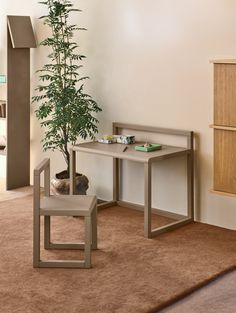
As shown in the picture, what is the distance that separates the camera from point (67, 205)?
3.42m

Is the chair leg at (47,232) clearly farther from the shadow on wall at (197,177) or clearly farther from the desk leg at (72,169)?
the shadow on wall at (197,177)

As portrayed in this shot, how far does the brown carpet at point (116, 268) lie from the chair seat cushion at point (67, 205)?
35 cm

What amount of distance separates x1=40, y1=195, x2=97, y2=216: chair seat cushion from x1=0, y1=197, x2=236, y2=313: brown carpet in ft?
1.14

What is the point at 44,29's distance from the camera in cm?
528

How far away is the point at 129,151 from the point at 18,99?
1.64 meters

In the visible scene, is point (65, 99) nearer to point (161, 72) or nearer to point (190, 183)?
point (161, 72)

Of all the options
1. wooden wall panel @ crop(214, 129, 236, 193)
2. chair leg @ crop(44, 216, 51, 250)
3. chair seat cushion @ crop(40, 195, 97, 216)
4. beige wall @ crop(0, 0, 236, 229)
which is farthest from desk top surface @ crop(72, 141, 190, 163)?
chair leg @ crop(44, 216, 51, 250)

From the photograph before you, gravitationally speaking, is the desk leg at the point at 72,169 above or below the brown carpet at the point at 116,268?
above

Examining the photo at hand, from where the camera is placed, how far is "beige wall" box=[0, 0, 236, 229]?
4.17 metres

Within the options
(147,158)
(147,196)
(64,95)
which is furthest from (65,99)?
(147,196)

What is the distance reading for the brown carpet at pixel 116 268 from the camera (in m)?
2.92

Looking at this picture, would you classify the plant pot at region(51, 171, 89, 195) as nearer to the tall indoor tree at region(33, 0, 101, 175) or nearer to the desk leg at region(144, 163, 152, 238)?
the tall indoor tree at region(33, 0, 101, 175)

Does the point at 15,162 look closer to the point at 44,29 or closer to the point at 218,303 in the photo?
the point at 44,29

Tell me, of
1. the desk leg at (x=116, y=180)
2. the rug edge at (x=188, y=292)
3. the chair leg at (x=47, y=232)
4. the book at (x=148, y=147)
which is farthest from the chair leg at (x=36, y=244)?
the desk leg at (x=116, y=180)
